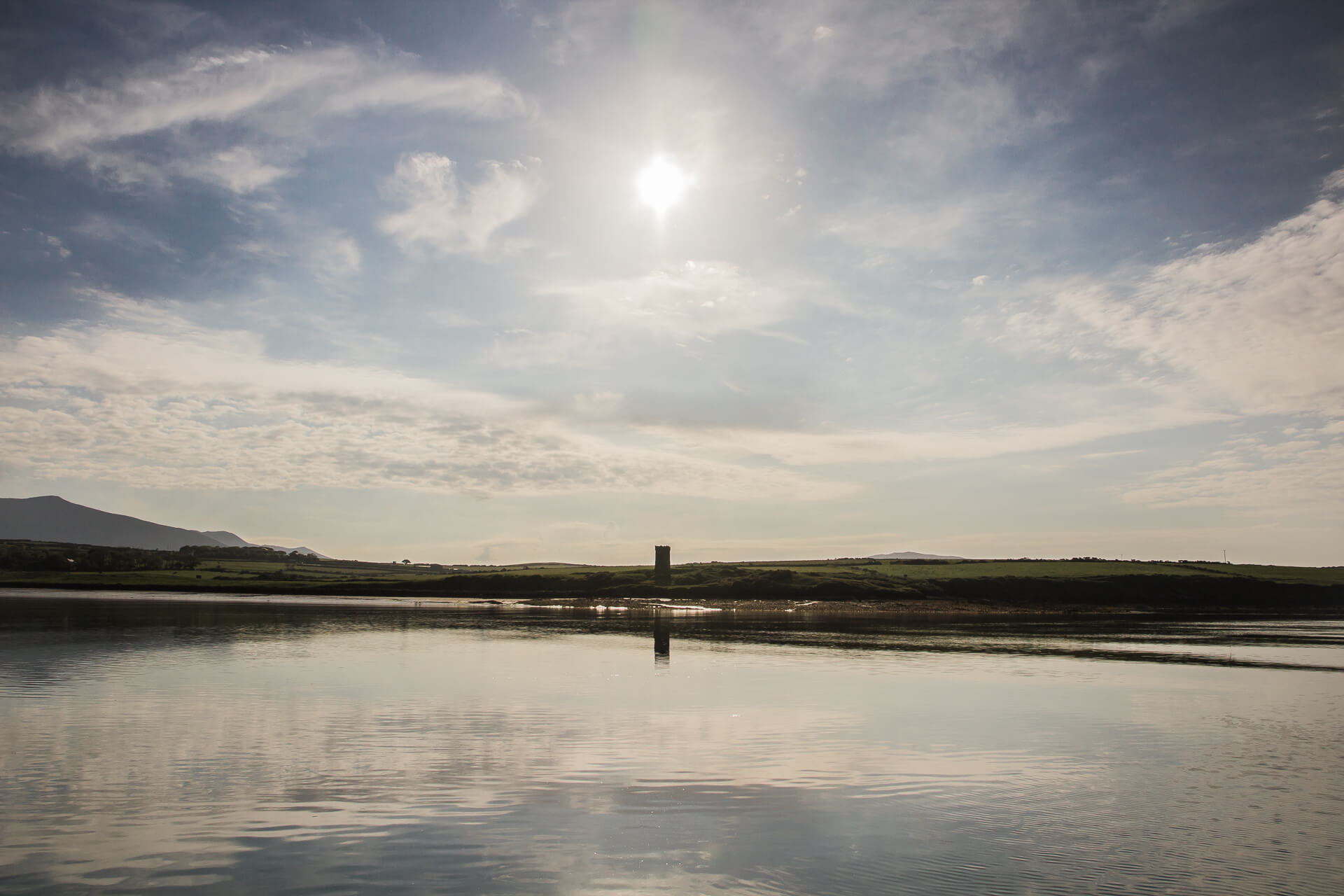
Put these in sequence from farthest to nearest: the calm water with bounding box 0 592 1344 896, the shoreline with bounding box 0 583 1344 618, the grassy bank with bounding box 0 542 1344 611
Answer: the grassy bank with bounding box 0 542 1344 611 → the shoreline with bounding box 0 583 1344 618 → the calm water with bounding box 0 592 1344 896

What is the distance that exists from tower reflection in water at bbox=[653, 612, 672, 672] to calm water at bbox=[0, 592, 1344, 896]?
3.46 ft

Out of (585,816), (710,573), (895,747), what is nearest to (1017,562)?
(710,573)

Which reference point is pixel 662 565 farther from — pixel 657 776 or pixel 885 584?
pixel 657 776

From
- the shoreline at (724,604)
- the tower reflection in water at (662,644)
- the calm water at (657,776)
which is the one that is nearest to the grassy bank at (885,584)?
the shoreline at (724,604)

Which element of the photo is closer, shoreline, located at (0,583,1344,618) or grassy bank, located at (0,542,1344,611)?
shoreline, located at (0,583,1344,618)

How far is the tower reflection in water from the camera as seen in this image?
40750 mm

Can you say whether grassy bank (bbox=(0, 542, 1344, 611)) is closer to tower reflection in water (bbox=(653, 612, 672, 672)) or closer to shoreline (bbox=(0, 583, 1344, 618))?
shoreline (bbox=(0, 583, 1344, 618))

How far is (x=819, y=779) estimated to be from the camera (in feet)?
60.7

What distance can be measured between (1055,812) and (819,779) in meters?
4.81

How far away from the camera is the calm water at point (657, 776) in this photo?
12688 millimetres

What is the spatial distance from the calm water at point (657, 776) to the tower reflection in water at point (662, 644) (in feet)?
3.46

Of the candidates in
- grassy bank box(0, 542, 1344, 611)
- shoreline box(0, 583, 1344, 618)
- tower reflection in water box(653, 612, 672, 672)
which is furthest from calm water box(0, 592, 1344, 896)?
grassy bank box(0, 542, 1344, 611)

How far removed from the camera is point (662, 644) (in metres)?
52.2

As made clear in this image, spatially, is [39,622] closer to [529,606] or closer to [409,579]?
[529,606]
